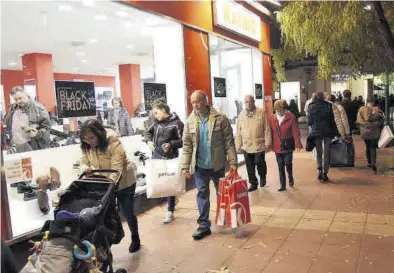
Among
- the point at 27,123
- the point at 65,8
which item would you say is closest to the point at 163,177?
the point at 27,123

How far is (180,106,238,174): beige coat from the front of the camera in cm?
467

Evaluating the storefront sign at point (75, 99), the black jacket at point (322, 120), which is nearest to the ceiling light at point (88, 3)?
the storefront sign at point (75, 99)

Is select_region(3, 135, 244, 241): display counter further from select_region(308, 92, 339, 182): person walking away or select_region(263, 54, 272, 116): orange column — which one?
select_region(263, 54, 272, 116): orange column

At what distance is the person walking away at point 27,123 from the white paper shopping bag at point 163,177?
1.40m

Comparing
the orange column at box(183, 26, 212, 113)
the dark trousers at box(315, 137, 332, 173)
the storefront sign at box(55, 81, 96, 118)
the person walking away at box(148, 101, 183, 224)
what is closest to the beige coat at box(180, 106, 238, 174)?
the person walking away at box(148, 101, 183, 224)

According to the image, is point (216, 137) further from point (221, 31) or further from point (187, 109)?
point (221, 31)

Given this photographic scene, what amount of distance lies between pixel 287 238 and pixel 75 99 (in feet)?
10.2

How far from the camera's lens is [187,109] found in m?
7.52

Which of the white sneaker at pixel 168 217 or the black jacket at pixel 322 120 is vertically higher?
the black jacket at pixel 322 120

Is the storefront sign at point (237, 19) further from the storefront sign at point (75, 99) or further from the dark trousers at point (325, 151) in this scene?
the storefront sign at point (75, 99)

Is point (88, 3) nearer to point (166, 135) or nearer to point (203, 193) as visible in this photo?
A: point (166, 135)

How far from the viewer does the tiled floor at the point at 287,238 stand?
152 inches

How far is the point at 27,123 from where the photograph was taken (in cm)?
499

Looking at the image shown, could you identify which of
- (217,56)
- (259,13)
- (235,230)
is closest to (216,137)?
(235,230)
